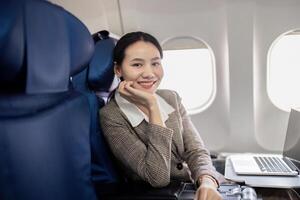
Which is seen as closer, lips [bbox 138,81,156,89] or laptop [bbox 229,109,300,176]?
lips [bbox 138,81,156,89]

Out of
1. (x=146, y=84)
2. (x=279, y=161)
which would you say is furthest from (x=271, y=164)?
(x=146, y=84)

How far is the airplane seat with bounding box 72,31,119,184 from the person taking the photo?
4.69ft

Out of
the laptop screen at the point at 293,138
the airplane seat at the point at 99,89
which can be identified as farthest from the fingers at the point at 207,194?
the laptop screen at the point at 293,138

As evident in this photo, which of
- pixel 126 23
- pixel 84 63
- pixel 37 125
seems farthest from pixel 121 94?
pixel 126 23

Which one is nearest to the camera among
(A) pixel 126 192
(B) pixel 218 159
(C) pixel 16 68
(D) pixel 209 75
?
(C) pixel 16 68

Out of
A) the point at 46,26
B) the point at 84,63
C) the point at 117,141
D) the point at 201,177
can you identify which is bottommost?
the point at 201,177

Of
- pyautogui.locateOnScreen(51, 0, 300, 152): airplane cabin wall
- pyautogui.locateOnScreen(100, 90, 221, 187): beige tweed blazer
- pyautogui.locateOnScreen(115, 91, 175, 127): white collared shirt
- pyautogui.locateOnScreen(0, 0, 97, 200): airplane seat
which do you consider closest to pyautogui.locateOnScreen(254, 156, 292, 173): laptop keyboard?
pyautogui.locateOnScreen(51, 0, 300, 152): airplane cabin wall

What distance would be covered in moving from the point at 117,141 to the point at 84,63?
0.45m

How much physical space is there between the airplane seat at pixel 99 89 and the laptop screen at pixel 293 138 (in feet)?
3.71

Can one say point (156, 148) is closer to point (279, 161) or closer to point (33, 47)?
point (33, 47)

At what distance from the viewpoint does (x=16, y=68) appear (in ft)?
2.67

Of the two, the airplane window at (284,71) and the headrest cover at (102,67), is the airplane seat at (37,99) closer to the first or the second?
the headrest cover at (102,67)

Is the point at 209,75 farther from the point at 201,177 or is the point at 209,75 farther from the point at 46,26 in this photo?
the point at 46,26

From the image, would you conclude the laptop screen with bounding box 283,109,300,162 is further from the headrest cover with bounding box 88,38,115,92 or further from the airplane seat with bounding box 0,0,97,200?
the airplane seat with bounding box 0,0,97,200
